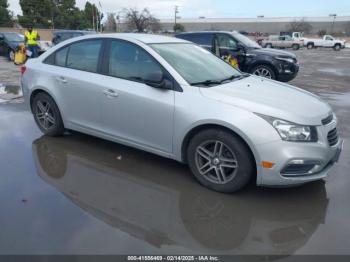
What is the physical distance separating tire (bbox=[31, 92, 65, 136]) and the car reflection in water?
68 centimetres

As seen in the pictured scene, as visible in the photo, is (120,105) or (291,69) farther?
(291,69)

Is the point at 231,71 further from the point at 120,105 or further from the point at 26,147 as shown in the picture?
the point at 26,147

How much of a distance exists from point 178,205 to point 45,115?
2.94 meters

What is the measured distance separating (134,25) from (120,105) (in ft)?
209

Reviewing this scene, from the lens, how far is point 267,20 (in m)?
101

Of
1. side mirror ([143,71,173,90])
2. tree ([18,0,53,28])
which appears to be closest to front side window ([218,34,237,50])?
side mirror ([143,71,173,90])

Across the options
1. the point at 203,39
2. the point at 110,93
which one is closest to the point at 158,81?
the point at 110,93

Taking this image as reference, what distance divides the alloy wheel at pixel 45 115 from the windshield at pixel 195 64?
2.08m

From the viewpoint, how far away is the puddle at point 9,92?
312 inches

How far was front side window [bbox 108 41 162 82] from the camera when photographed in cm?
408

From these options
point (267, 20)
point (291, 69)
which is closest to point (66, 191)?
point (291, 69)

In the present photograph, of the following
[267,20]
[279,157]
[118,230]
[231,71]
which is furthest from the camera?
[267,20]

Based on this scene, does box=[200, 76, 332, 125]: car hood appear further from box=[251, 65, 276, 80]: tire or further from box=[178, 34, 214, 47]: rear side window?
box=[178, 34, 214, 47]: rear side window

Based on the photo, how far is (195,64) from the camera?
434cm
